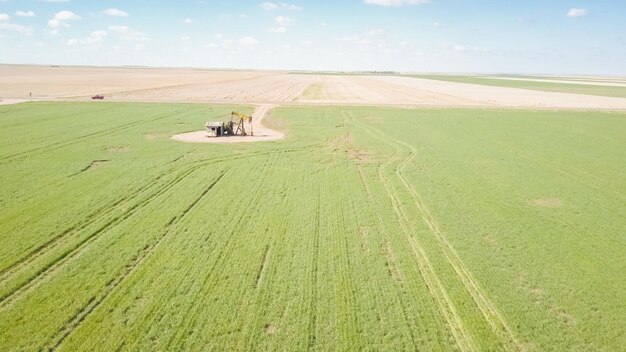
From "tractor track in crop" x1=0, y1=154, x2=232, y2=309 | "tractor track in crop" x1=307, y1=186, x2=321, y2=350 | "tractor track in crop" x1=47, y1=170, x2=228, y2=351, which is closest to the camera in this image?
"tractor track in crop" x1=47, y1=170, x2=228, y2=351

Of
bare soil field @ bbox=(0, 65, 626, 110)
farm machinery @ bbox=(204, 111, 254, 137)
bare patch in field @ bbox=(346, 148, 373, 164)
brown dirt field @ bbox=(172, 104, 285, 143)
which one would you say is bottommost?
bare patch in field @ bbox=(346, 148, 373, 164)

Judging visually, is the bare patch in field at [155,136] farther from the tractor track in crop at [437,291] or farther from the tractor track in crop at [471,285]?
the tractor track in crop at [437,291]

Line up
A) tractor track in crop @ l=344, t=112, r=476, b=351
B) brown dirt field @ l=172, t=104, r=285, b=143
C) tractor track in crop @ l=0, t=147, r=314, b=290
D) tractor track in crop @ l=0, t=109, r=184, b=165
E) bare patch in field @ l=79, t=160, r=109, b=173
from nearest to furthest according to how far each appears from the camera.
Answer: tractor track in crop @ l=344, t=112, r=476, b=351, tractor track in crop @ l=0, t=147, r=314, b=290, bare patch in field @ l=79, t=160, r=109, b=173, tractor track in crop @ l=0, t=109, r=184, b=165, brown dirt field @ l=172, t=104, r=285, b=143

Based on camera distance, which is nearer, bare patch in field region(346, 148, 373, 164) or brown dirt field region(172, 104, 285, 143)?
bare patch in field region(346, 148, 373, 164)

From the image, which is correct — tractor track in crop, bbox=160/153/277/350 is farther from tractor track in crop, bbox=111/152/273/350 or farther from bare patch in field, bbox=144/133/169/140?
bare patch in field, bbox=144/133/169/140

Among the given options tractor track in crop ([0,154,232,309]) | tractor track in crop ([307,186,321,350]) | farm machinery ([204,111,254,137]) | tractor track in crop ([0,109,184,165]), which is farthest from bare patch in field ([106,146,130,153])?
tractor track in crop ([307,186,321,350])

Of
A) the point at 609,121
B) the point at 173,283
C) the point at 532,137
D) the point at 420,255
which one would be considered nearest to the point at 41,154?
the point at 173,283

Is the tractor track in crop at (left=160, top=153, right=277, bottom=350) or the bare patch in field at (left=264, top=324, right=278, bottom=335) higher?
the tractor track in crop at (left=160, top=153, right=277, bottom=350)

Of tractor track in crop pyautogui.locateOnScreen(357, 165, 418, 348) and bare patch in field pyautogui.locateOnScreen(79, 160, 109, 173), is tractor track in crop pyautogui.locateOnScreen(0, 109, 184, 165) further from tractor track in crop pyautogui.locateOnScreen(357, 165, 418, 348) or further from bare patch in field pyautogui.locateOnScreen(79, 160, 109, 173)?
tractor track in crop pyautogui.locateOnScreen(357, 165, 418, 348)

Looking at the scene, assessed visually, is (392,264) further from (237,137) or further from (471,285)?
(237,137)
